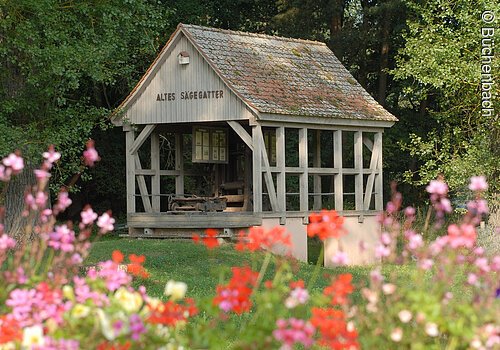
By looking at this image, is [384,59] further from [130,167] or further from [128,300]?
[128,300]

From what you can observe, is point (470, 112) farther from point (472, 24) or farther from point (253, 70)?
point (253, 70)

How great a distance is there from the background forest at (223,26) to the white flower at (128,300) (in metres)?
13.4

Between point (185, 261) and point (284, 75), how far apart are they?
6.48 meters

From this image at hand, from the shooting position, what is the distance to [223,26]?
130ft

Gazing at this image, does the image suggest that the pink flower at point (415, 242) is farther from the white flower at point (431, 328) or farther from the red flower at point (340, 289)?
the white flower at point (431, 328)

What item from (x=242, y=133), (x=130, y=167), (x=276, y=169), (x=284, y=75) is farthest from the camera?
(x=284, y=75)

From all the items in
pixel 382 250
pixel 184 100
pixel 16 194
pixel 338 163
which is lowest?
pixel 16 194

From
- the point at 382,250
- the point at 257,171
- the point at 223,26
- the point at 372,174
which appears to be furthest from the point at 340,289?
the point at 223,26

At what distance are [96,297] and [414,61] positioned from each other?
948 inches

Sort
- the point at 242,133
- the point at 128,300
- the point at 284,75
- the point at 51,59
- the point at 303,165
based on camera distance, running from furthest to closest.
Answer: the point at 284,75 < the point at 303,165 < the point at 242,133 < the point at 51,59 < the point at 128,300

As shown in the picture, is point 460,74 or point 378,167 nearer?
point 378,167

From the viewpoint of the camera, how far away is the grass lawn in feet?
59.5

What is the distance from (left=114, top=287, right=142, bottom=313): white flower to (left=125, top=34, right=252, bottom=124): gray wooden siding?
17.3 meters

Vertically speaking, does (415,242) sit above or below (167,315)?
above
